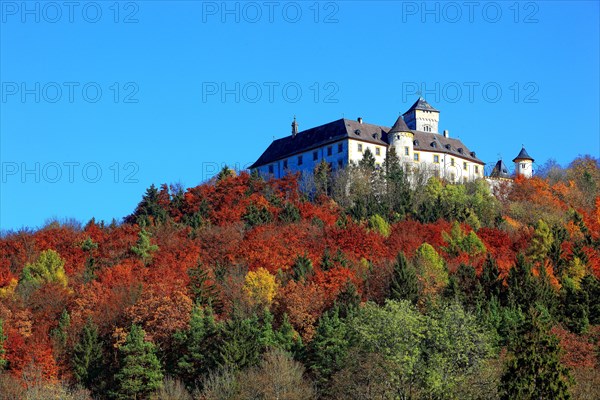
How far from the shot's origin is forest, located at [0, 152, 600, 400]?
51188 mm

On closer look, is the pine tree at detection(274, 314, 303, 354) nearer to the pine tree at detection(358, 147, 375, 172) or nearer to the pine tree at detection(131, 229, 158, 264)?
the pine tree at detection(131, 229, 158, 264)

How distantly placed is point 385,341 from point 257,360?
6714mm

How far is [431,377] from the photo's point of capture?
4953 centimetres

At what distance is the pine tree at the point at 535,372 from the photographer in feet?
152

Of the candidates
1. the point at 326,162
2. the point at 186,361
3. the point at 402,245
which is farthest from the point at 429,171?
the point at 186,361

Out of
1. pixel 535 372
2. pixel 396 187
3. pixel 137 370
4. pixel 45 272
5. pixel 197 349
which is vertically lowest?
pixel 535 372

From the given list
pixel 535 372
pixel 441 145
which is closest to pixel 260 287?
pixel 535 372

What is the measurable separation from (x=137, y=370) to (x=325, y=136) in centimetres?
6107

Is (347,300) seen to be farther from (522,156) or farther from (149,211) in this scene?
(522,156)

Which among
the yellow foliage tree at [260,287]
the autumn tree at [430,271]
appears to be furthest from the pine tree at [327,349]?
the yellow foliage tree at [260,287]

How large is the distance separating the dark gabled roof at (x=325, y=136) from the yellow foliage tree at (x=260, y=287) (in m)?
41.2

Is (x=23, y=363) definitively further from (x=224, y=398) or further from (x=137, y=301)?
(x=224, y=398)

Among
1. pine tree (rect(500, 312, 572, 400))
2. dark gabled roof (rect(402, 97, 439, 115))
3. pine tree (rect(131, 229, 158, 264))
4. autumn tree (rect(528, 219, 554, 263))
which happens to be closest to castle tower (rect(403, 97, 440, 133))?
dark gabled roof (rect(402, 97, 439, 115))

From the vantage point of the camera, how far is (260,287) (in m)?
68.8
